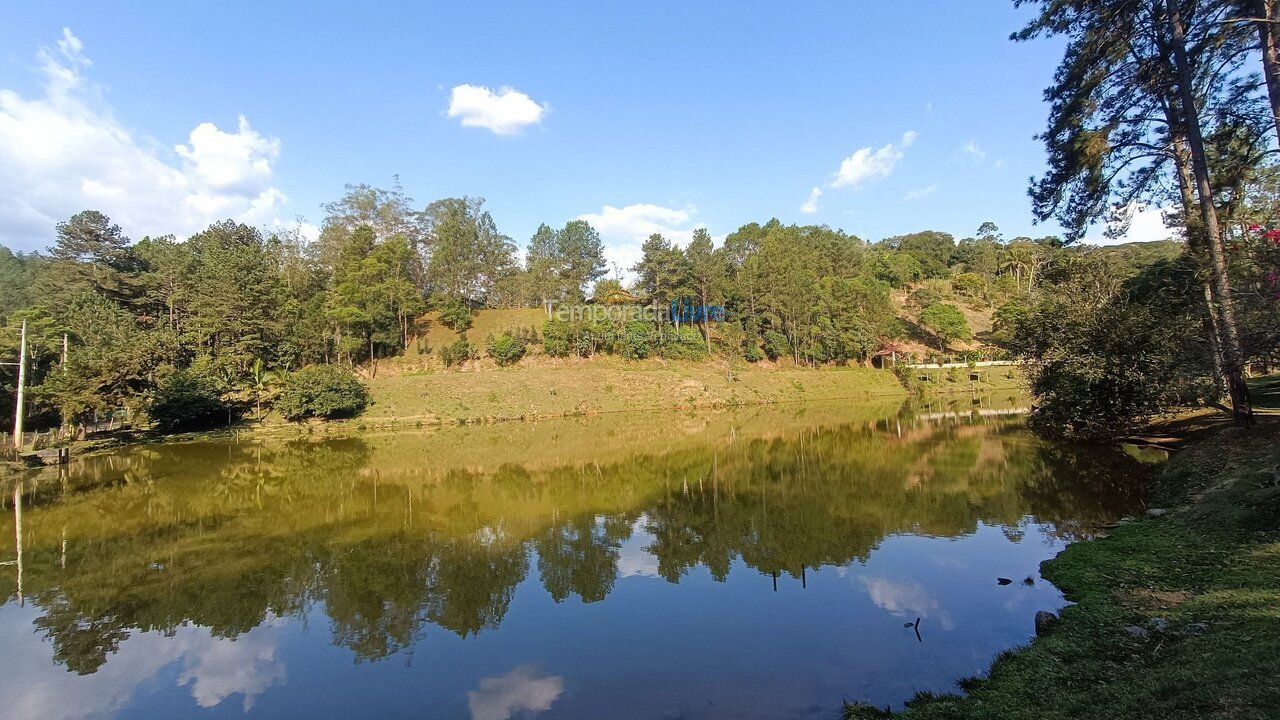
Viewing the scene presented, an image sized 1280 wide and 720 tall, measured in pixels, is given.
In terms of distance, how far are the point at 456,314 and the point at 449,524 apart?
40716mm

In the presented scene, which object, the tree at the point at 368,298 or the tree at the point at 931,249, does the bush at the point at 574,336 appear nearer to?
the tree at the point at 368,298

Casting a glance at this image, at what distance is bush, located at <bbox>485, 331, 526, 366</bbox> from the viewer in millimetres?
48031

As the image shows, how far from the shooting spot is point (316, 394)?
34188mm

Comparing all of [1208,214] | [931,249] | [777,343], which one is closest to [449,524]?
[1208,214]

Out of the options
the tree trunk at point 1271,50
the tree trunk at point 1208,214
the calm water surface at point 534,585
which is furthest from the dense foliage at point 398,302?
the calm water surface at point 534,585

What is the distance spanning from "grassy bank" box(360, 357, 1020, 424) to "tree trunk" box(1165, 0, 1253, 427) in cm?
3276

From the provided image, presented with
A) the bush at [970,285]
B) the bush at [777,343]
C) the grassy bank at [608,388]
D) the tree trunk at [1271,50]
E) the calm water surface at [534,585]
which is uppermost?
the bush at [970,285]

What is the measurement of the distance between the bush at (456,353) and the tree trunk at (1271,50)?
46733 mm

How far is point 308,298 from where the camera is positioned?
49469 mm

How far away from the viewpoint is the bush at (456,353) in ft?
158

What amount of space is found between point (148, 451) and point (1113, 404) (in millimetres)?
39515

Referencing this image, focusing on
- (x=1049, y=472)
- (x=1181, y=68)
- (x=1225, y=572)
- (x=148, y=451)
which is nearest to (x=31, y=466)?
(x=148, y=451)

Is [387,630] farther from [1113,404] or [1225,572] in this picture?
[1113,404]

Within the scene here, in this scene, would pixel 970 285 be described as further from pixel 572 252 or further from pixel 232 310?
pixel 232 310
